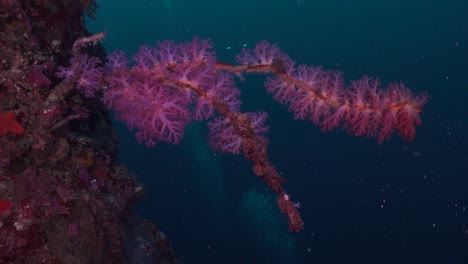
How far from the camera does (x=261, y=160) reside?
343 cm

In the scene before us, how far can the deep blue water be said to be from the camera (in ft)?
59.4

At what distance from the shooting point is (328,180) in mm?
22172

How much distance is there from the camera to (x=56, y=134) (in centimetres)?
376

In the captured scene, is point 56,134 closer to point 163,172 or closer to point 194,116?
point 194,116

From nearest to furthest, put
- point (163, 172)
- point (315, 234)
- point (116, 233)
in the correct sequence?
1. point (116, 233)
2. point (163, 172)
3. point (315, 234)

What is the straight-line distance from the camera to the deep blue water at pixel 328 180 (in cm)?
1811

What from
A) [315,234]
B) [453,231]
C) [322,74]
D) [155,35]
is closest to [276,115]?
[315,234]

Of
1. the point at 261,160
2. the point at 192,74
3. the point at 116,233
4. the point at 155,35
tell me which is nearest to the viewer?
the point at 261,160

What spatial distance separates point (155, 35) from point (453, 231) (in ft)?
89.7

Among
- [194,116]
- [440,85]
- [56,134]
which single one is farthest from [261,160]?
[440,85]

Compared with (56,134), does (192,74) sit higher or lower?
higher

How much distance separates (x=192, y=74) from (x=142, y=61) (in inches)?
21.0

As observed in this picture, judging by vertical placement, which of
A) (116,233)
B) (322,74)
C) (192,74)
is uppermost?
(322,74)

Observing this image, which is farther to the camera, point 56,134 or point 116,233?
point 116,233
